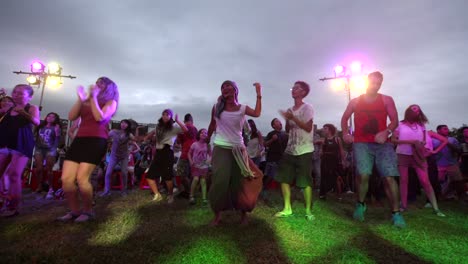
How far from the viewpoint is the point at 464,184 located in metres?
7.26

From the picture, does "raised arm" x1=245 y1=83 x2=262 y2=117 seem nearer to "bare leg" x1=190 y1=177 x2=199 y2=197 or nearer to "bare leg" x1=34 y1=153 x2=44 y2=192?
"bare leg" x1=190 y1=177 x2=199 y2=197

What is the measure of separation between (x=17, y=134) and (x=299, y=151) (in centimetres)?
468

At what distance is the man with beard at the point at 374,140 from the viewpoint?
4.08 meters

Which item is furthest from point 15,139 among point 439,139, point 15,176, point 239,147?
point 439,139

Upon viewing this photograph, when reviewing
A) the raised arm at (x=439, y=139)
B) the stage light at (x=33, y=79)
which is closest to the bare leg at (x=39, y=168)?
the raised arm at (x=439, y=139)

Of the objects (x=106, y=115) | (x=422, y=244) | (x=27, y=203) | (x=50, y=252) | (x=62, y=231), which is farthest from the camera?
(x=27, y=203)

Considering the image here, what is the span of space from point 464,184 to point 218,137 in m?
7.42

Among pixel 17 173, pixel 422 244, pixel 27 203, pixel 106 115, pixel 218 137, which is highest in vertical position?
pixel 106 115

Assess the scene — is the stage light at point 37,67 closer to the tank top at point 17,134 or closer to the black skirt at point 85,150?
the tank top at point 17,134

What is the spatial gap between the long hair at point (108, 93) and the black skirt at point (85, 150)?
61cm

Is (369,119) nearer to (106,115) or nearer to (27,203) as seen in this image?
(106,115)

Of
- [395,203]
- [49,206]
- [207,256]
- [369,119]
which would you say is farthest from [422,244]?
[49,206]

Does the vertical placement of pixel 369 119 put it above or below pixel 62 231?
above

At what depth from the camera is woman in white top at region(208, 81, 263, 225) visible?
381cm
